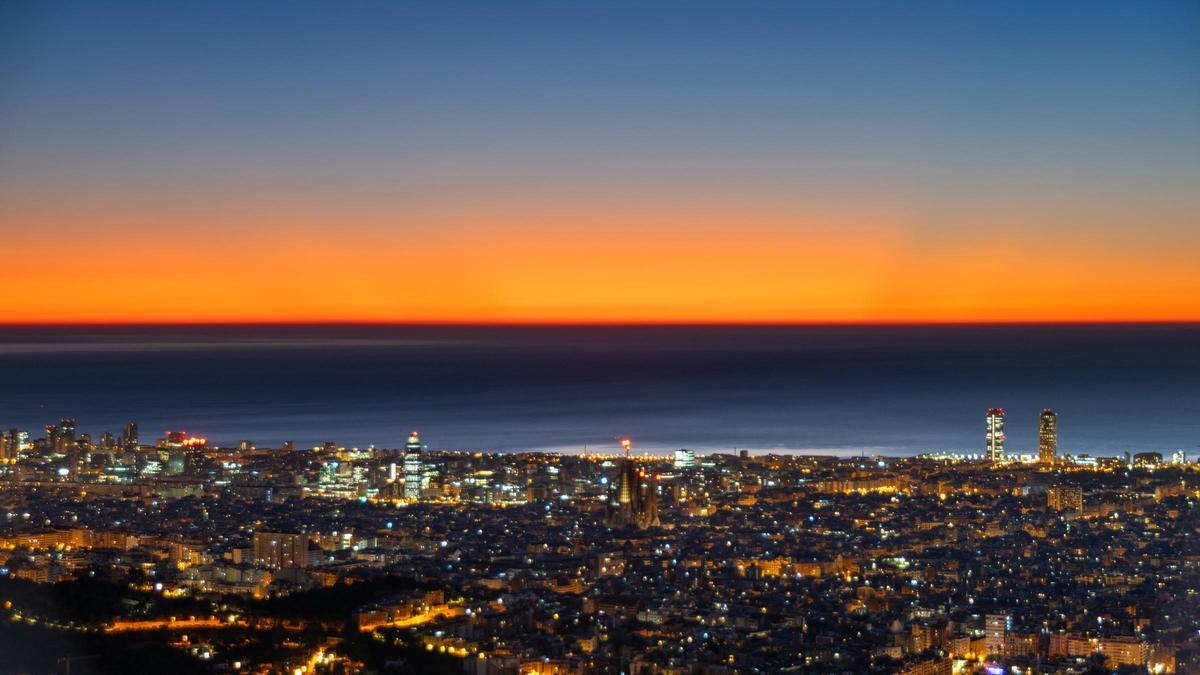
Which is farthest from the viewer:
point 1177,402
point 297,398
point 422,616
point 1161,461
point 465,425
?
point 297,398

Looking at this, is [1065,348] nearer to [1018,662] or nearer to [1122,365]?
[1122,365]

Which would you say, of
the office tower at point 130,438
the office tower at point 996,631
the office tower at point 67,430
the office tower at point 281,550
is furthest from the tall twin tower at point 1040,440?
the office tower at point 67,430

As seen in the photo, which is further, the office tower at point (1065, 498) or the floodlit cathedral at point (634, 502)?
the office tower at point (1065, 498)

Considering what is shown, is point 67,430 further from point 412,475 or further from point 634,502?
point 634,502

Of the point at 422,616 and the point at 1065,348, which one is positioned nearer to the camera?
the point at 422,616

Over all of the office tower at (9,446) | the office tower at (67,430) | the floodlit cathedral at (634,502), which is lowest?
the floodlit cathedral at (634,502)

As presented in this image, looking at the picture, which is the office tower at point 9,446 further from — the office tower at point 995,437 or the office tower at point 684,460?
the office tower at point 995,437

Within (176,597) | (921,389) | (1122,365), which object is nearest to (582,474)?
(176,597)
